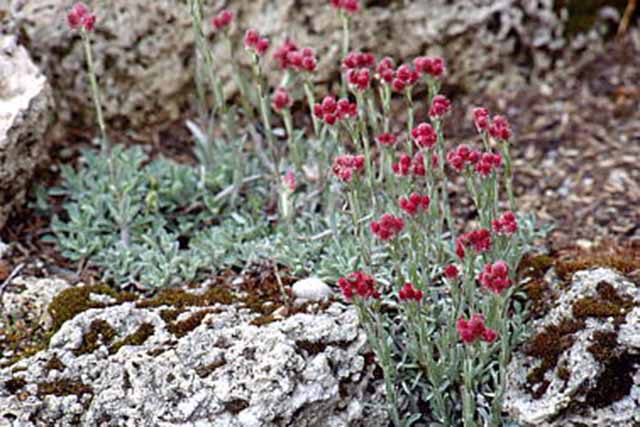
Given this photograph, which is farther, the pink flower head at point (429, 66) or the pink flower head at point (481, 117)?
→ the pink flower head at point (429, 66)

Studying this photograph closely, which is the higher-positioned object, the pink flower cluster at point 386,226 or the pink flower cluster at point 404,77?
the pink flower cluster at point 404,77

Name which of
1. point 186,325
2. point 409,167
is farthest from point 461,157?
point 186,325

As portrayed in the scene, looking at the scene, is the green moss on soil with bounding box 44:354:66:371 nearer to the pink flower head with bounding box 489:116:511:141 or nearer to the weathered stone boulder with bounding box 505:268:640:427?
the weathered stone boulder with bounding box 505:268:640:427

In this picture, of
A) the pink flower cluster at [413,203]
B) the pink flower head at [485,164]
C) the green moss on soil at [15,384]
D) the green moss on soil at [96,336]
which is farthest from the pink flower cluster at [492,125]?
the green moss on soil at [15,384]

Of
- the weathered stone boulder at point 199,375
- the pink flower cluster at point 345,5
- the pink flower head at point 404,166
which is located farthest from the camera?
the pink flower cluster at point 345,5

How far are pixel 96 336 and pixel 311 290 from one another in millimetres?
801

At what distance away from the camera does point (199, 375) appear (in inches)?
113

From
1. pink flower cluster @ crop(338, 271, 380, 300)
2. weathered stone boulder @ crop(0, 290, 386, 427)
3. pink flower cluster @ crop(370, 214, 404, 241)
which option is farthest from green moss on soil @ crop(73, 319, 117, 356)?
pink flower cluster @ crop(370, 214, 404, 241)

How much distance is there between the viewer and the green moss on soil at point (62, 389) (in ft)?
9.59

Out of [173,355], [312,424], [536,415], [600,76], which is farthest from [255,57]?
[600,76]

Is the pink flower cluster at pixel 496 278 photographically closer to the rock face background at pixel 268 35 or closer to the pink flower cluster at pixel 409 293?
the pink flower cluster at pixel 409 293

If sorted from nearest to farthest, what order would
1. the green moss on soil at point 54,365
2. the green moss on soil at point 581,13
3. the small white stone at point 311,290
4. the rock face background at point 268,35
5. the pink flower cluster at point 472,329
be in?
the pink flower cluster at point 472,329, the green moss on soil at point 54,365, the small white stone at point 311,290, the rock face background at point 268,35, the green moss on soil at point 581,13

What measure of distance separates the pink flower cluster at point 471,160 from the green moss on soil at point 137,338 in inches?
47.9

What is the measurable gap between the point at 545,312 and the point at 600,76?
257 cm
